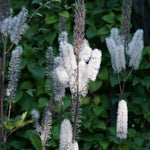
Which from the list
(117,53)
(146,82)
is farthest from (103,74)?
(117,53)

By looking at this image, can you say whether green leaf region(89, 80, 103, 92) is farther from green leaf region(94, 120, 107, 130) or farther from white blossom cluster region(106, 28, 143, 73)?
white blossom cluster region(106, 28, 143, 73)

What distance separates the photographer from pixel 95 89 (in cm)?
260

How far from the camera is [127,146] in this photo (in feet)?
8.19

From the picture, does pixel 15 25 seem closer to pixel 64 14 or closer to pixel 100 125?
pixel 64 14

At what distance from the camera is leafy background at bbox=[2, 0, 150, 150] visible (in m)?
2.56

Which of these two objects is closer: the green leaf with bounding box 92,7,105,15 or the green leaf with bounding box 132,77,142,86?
the green leaf with bounding box 132,77,142,86

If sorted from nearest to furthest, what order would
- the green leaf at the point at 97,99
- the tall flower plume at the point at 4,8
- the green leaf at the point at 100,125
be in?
the tall flower plume at the point at 4,8 < the green leaf at the point at 100,125 < the green leaf at the point at 97,99

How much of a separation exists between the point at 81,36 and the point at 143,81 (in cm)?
148

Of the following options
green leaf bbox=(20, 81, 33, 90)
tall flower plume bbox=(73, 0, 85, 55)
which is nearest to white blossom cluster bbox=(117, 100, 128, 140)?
tall flower plume bbox=(73, 0, 85, 55)

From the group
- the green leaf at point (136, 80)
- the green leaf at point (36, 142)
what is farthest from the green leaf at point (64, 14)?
the green leaf at point (36, 142)

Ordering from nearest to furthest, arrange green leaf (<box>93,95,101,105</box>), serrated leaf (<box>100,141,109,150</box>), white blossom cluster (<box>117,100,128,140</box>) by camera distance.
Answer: white blossom cluster (<box>117,100,128,140</box>)
serrated leaf (<box>100,141,109,150</box>)
green leaf (<box>93,95,101,105</box>)

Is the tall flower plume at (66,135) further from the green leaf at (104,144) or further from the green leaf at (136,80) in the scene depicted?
the green leaf at (136,80)

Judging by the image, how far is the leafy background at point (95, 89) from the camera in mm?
2561

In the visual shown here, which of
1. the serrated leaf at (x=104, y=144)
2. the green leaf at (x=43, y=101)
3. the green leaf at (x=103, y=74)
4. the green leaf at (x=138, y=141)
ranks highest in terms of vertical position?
the green leaf at (x=103, y=74)
